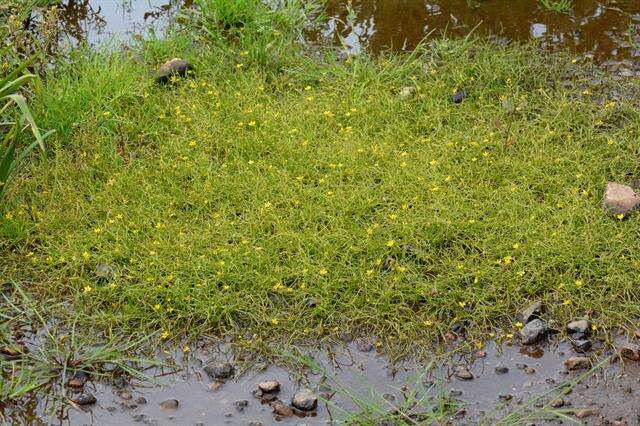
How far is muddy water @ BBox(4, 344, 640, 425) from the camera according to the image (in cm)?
373

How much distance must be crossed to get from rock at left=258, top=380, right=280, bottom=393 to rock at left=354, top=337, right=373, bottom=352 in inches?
17.1

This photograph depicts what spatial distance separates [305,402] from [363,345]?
1.51 ft

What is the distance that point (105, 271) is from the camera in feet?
14.7

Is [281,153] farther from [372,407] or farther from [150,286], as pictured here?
[372,407]

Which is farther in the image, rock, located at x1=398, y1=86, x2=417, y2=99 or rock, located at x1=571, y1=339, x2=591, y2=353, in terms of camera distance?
rock, located at x1=398, y1=86, x2=417, y2=99

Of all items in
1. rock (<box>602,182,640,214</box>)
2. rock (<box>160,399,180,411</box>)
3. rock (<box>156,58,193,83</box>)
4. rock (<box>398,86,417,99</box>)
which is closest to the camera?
rock (<box>160,399,180,411</box>)

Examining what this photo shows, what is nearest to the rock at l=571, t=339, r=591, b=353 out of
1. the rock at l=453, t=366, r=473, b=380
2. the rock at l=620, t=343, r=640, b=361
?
the rock at l=620, t=343, r=640, b=361

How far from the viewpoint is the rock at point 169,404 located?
3781 millimetres

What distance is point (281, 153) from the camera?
5.20m

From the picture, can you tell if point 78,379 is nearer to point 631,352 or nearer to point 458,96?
point 631,352

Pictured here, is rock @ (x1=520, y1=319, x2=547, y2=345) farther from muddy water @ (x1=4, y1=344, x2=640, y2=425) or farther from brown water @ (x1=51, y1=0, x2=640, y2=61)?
brown water @ (x1=51, y1=0, x2=640, y2=61)

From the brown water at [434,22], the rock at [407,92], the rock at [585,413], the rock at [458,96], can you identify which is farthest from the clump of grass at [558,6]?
the rock at [585,413]

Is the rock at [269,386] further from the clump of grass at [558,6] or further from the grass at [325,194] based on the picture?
the clump of grass at [558,6]

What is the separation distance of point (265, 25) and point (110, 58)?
108 cm
